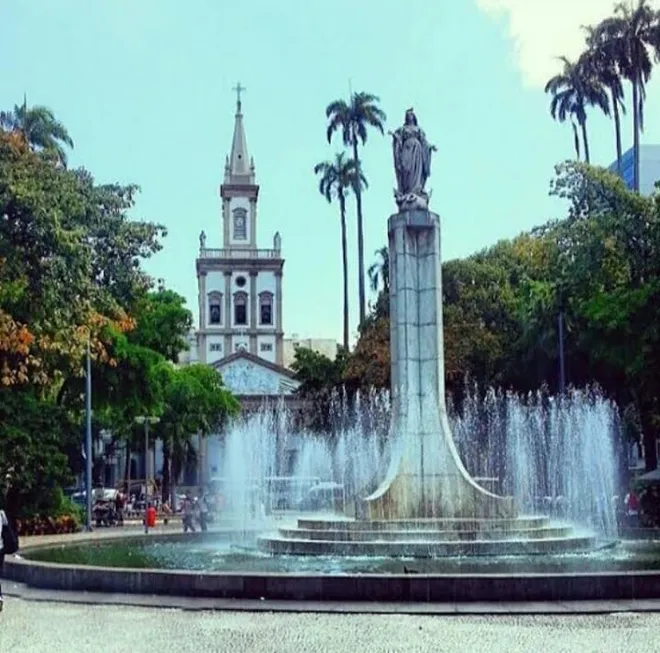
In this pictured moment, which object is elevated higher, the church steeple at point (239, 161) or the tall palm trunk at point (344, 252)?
the church steeple at point (239, 161)

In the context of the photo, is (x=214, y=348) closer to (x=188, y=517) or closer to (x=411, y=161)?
(x=188, y=517)

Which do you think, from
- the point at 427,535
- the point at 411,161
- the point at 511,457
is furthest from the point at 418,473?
the point at 511,457

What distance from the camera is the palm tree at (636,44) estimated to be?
4081cm

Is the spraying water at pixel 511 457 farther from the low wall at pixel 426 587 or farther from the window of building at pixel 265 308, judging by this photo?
the window of building at pixel 265 308

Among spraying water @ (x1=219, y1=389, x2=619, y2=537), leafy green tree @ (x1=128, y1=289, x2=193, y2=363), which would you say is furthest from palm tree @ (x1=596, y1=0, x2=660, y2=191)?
leafy green tree @ (x1=128, y1=289, x2=193, y2=363)

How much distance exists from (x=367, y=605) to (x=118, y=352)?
25.0 meters

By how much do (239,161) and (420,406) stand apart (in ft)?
245

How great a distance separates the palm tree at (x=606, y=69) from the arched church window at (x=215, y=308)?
4798 centimetres

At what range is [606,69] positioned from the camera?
43.1 m

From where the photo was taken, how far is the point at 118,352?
35.1 m

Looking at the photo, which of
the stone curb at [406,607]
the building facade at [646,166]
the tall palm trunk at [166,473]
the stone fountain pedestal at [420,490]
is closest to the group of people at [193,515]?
the stone fountain pedestal at [420,490]

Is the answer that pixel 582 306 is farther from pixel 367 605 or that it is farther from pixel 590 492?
pixel 367 605

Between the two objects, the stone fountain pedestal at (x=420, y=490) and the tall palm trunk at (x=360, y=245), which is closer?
the stone fountain pedestal at (x=420, y=490)

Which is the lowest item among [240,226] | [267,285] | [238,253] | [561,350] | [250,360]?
[561,350]
